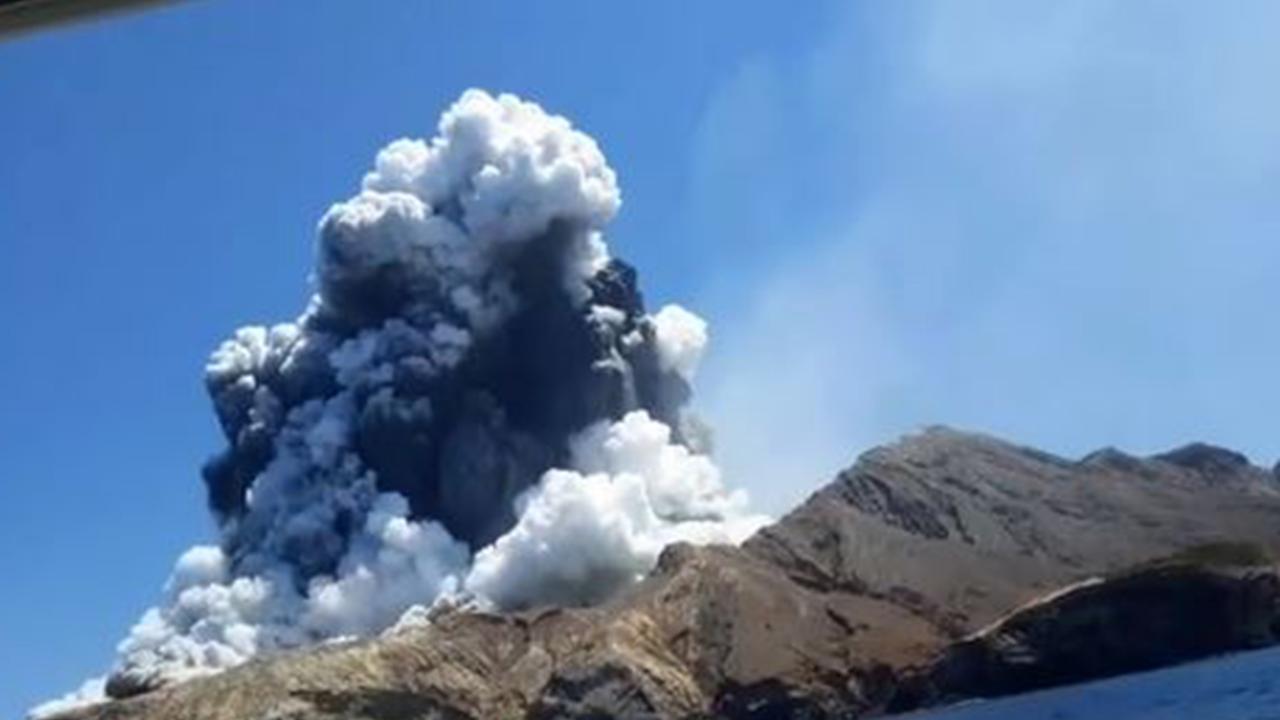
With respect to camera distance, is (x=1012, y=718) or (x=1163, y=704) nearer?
(x=1163, y=704)

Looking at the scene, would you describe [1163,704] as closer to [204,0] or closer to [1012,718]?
[1012,718]

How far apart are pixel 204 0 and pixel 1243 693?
144m

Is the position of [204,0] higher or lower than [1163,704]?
lower

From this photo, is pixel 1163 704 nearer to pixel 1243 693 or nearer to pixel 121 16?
pixel 1243 693

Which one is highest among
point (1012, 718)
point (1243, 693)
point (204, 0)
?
point (1012, 718)

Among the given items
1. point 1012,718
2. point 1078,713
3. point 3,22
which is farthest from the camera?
point 1012,718

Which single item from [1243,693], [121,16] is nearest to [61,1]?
[121,16]

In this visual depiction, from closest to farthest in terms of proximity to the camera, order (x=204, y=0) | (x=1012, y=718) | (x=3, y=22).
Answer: (x=204, y=0) → (x=3, y=22) → (x=1012, y=718)

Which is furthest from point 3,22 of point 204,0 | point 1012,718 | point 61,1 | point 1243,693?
point 1012,718

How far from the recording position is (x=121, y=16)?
28.5 feet

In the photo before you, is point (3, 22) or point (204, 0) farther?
point (3, 22)

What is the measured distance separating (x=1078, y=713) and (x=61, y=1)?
580ft

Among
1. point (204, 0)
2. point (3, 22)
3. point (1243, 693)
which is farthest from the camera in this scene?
point (1243, 693)

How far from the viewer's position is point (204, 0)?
847cm
